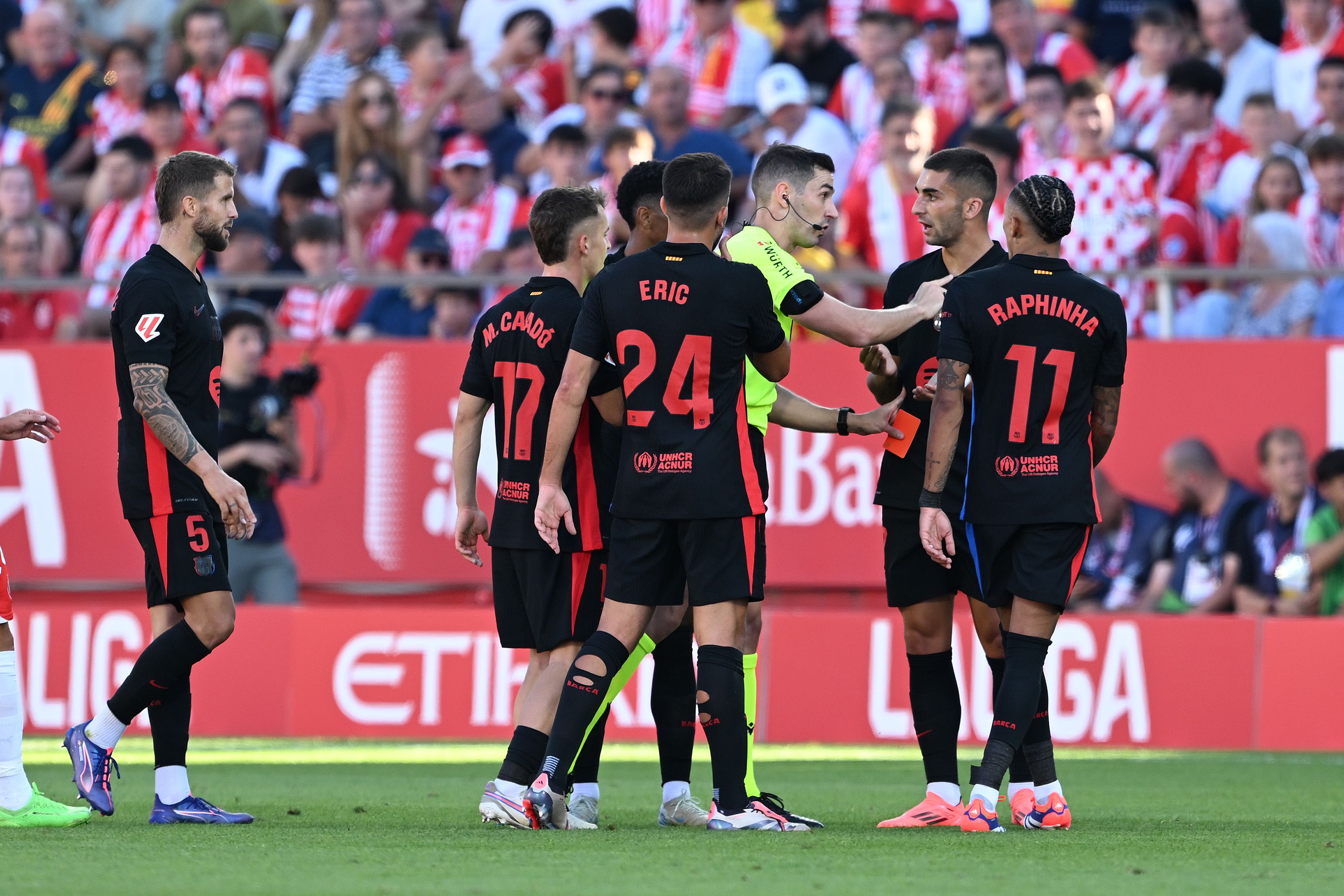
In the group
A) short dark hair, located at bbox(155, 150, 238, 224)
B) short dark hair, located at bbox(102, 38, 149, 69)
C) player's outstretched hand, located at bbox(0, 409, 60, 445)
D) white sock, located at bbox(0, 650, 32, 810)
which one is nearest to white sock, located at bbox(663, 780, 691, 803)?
white sock, located at bbox(0, 650, 32, 810)

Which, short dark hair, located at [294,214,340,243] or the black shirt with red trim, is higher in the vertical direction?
short dark hair, located at [294,214,340,243]

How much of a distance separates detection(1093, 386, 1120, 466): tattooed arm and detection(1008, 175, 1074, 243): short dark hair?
621 mm

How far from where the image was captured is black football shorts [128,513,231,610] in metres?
7.23

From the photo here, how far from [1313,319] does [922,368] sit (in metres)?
5.52

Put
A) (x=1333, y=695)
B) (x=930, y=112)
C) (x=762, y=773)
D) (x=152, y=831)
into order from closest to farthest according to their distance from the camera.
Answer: (x=152, y=831) → (x=762, y=773) → (x=1333, y=695) → (x=930, y=112)

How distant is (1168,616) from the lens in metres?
11.7

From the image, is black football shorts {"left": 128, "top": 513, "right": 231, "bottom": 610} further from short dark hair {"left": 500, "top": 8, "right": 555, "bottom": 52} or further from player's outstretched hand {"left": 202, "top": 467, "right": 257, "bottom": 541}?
short dark hair {"left": 500, "top": 8, "right": 555, "bottom": 52}

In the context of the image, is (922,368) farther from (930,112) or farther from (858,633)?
(930,112)

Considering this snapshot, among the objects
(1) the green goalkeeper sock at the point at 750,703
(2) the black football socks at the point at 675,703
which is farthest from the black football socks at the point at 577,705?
(2) the black football socks at the point at 675,703

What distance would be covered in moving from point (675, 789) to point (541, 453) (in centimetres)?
146

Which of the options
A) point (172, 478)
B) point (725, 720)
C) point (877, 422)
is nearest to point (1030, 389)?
point (877, 422)

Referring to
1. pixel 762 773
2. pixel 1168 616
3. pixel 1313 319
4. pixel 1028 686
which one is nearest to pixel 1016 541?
pixel 1028 686

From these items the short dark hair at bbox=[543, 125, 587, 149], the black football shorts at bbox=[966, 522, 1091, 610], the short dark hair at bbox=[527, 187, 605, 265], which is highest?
the short dark hair at bbox=[543, 125, 587, 149]

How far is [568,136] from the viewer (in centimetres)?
1382
